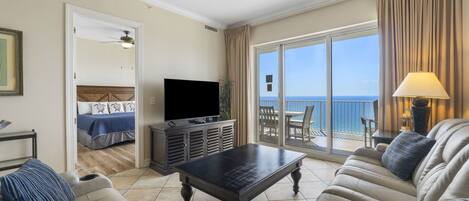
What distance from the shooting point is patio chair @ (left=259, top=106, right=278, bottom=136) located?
455 cm

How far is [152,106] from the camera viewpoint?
3.67 m

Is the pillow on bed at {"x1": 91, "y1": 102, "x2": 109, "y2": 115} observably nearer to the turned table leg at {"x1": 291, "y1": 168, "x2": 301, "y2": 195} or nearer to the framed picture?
the framed picture

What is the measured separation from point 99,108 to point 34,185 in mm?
5109

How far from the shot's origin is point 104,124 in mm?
4688

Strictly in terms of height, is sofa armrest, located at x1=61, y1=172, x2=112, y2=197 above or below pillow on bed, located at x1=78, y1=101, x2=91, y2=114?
below

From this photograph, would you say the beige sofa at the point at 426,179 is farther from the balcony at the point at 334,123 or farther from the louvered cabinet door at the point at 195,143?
the louvered cabinet door at the point at 195,143

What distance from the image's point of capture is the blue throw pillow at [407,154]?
5.82 ft

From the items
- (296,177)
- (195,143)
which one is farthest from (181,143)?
(296,177)

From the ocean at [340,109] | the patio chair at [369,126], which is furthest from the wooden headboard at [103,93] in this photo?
the patio chair at [369,126]

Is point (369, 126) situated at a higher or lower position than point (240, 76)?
lower

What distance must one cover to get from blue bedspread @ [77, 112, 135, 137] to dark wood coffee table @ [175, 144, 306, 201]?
3324 millimetres

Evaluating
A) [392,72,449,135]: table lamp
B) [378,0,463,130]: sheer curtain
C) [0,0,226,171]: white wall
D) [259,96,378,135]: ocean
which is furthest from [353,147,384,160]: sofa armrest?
[0,0,226,171]: white wall

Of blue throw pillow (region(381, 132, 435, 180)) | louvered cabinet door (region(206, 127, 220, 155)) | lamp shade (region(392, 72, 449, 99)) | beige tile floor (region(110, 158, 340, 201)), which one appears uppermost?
lamp shade (region(392, 72, 449, 99))

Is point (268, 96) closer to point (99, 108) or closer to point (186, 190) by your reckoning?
point (186, 190)
